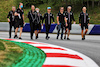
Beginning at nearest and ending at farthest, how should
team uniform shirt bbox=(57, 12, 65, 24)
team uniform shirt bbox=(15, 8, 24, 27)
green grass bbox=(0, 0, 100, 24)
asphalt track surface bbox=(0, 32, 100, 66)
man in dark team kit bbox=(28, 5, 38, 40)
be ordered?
asphalt track surface bbox=(0, 32, 100, 66), team uniform shirt bbox=(15, 8, 24, 27), man in dark team kit bbox=(28, 5, 38, 40), team uniform shirt bbox=(57, 12, 65, 24), green grass bbox=(0, 0, 100, 24)

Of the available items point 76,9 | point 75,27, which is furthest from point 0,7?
point 75,27

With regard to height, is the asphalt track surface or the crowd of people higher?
the crowd of people

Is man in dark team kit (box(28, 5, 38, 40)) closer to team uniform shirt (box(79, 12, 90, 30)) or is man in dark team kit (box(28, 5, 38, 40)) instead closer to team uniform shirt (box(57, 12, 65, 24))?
team uniform shirt (box(57, 12, 65, 24))

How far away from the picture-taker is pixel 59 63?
535 cm

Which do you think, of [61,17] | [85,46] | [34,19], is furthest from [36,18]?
[85,46]

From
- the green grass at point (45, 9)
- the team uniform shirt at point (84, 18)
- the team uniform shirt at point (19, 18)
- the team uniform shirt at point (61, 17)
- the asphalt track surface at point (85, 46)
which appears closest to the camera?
the asphalt track surface at point (85, 46)

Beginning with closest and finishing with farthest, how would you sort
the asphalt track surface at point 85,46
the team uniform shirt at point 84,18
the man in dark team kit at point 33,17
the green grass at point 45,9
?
the asphalt track surface at point 85,46 < the man in dark team kit at point 33,17 < the team uniform shirt at point 84,18 < the green grass at point 45,9

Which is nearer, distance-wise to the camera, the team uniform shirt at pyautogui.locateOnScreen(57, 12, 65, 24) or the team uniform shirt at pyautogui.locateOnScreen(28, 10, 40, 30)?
the team uniform shirt at pyautogui.locateOnScreen(28, 10, 40, 30)

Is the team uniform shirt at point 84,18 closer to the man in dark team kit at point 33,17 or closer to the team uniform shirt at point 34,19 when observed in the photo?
the team uniform shirt at point 34,19

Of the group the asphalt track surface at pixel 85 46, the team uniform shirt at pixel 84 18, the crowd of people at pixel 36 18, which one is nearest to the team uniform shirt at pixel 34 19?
the crowd of people at pixel 36 18

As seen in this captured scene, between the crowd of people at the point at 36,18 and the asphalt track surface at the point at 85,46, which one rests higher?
the crowd of people at the point at 36,18

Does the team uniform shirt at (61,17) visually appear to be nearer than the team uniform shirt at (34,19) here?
No

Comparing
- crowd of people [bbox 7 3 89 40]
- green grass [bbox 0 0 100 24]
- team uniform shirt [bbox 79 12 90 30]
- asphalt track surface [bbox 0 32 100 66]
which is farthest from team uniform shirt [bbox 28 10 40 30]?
green grass [bbox 0 0 100 24]

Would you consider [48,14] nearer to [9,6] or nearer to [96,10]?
[96,10]
